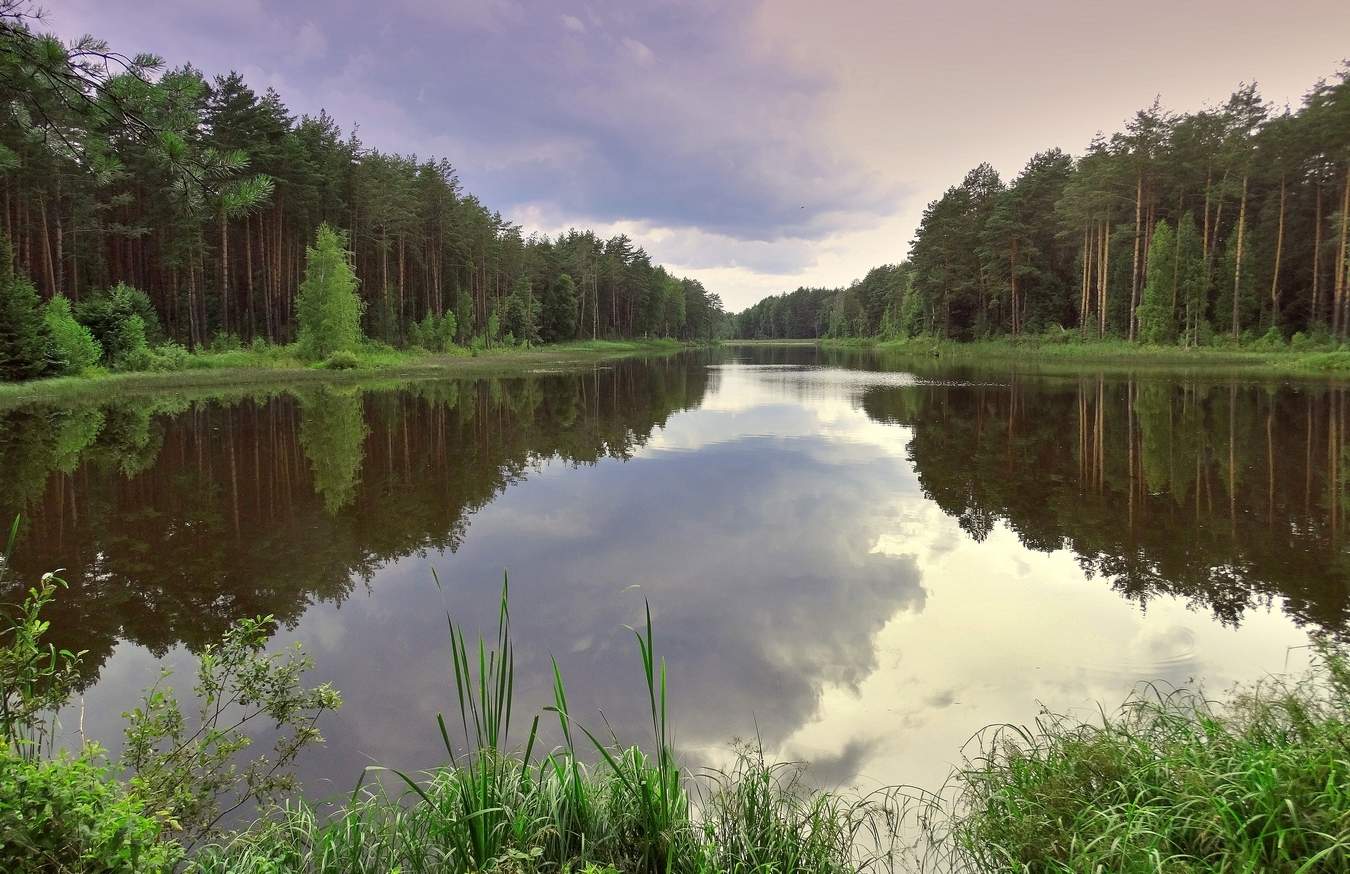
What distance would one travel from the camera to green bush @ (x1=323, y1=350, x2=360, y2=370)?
41194mm

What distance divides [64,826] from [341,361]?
43.6 meters

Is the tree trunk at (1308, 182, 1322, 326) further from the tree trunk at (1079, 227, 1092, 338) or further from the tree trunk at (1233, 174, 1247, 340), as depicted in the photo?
the tree trunk at (1079, 227, 1092, 338)

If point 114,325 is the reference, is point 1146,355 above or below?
below

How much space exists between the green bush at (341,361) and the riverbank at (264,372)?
272 mm

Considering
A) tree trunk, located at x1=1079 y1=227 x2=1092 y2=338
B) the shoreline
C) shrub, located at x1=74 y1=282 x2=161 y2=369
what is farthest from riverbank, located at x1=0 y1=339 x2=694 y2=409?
tree trunk, located at x1=1079 y1=227 x2=1092 y2=338

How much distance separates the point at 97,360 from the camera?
103ft

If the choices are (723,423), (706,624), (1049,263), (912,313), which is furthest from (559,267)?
(706,624)

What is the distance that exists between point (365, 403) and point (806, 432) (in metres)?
17.0

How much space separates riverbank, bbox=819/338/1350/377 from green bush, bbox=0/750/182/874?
41.2 meters

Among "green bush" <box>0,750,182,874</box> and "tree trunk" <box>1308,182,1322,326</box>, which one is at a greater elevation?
"tree trunk" <box>1308,182,1322,326</box>

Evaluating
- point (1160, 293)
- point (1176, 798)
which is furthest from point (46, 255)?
point (1160, 293)

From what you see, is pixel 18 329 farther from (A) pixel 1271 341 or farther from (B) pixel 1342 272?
(B) pixel 1342 272

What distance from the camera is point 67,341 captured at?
2886 cm

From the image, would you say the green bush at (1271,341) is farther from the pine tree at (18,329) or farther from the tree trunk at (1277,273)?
the pine tree at (18,329)
